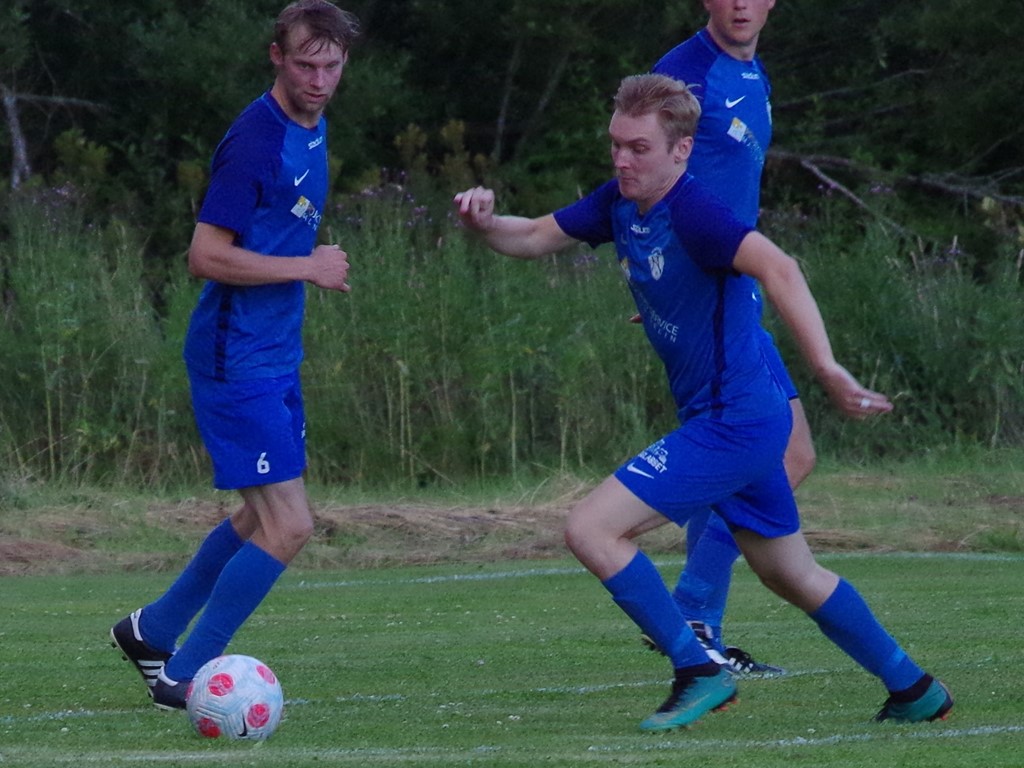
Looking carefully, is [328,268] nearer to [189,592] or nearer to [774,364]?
[189,592]

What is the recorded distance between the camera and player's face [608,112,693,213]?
16.3 feet

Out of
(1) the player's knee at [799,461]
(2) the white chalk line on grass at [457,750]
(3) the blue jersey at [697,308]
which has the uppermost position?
(3) the blue jersey at [697,308]

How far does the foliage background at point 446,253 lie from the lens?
13922 millimetres

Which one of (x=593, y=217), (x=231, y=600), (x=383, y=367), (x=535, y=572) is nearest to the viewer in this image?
(x=593, y=217)

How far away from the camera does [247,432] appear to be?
5.51 m

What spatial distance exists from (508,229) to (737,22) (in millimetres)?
1157

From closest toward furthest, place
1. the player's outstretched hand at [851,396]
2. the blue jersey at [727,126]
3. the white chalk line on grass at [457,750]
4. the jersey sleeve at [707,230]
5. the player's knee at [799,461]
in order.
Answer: the player's outstretched hand at [851,396] < the white chalk line on grass at [457,750] < the jersey sleeve at [707,230] < the blue jersey at [727,126] < the player's knee at [799,461]

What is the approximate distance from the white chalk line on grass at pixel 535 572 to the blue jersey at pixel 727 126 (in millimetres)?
4313

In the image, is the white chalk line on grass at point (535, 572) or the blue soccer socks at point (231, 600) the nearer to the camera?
the blue soccer socks at point (231, 600)

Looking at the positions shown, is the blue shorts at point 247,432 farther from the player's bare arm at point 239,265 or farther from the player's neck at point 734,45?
the player's neck at point 734,45

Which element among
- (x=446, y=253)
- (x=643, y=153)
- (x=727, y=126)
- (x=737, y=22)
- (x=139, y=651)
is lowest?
(x=139, y=651)

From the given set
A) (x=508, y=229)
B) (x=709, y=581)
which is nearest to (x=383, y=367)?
(x=709, y=581)

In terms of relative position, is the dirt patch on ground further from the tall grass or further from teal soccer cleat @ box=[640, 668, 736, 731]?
teal soccer cleat @ box=[640, 668, 736, 731]

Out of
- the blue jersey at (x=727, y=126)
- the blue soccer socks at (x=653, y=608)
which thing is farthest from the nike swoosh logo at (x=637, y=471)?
the blue jersey at (x=727, y=126)
